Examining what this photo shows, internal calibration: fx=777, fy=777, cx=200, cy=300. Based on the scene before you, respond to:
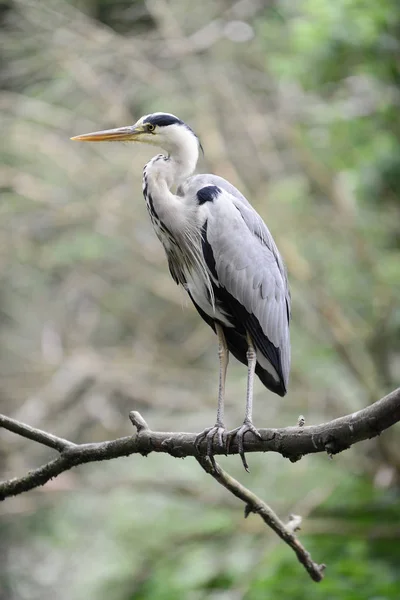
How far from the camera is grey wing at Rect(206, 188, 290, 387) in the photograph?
2795mm

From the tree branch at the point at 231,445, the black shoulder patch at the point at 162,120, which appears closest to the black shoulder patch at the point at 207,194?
the black shoulder patch at the point at 162,120

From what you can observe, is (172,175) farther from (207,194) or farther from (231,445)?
(231,445)

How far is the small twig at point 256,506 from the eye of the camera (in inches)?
83.8

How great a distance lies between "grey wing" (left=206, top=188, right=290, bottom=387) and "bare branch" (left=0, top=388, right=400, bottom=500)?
69 centimetres

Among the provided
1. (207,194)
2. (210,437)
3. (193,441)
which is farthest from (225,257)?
(193,441)

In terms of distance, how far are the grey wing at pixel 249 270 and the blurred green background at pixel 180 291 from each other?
300cm

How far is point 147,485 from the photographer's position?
A: 6609mm

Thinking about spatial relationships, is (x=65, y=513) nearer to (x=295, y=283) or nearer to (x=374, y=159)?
(x=295, y=283)

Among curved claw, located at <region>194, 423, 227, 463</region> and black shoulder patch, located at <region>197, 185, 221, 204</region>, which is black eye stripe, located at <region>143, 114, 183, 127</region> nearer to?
black shoulder patch, located at <region>197, 185, 221, 204</region>

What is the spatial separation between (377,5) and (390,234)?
83.5 inches

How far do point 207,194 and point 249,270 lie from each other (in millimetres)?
316

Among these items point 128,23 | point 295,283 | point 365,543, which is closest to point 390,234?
point 295,283

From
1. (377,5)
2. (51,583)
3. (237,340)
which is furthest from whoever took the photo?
(51,583)

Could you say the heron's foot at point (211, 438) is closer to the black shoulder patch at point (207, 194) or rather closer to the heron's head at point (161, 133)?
the black shoulder patch at point (207, 194)
